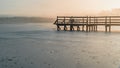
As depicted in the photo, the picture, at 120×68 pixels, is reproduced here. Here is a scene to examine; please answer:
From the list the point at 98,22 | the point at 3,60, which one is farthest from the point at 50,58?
the point at 98,22

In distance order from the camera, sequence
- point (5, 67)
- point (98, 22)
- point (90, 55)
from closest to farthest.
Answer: point (5, 67) < point (90, 55) < point (98, 22)

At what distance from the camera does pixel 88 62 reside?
62.6ft

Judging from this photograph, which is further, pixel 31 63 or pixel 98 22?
pixel 98 22

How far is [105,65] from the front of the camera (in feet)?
59.0

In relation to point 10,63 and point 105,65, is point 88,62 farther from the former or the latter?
point 10,63

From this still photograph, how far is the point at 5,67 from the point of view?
17.1m

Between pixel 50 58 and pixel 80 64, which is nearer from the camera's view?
pixel 80 64

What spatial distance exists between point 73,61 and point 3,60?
14.8 ft

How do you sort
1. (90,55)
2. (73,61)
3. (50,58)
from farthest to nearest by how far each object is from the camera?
(90,55) → (50,58) → (73,61)

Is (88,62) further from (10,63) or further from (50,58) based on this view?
(10,63)

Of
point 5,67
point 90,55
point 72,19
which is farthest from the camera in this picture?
point 72,19

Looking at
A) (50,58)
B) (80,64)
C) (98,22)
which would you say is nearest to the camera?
(80,64)

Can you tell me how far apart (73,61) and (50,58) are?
6.49ft

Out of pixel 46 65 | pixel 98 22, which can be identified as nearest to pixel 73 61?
pixel 46 65
